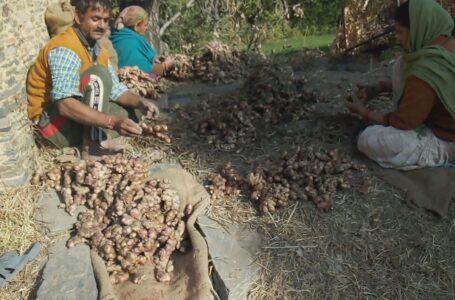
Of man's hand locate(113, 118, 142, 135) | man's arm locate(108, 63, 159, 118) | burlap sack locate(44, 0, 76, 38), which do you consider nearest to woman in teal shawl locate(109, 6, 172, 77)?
burlap sack locate(44, 0, 76, 38)

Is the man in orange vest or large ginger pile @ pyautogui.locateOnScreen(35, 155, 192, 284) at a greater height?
the man in orange vest

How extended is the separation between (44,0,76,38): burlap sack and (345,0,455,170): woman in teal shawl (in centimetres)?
253

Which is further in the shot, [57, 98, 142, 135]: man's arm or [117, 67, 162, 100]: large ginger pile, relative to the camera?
[117, 67, 162, 100]: large ginger pile

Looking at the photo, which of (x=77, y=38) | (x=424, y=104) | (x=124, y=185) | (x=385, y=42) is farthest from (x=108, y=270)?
(x=385, y=42)

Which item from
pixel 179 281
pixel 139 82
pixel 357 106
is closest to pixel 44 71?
pixel 139 82

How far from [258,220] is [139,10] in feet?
10.6

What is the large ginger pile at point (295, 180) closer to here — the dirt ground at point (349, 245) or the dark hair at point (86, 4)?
the dirt ground at point (349, 245)

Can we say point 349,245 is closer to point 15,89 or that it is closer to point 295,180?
point 295,180

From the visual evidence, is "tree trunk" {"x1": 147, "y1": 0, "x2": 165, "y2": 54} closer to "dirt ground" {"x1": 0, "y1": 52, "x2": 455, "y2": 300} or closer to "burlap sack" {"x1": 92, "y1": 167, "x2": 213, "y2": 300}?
"dirt ground" {"x1": 0, "y1": 52, "x2": 455, "y2": 300}

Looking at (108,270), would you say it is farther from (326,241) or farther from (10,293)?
(326,241)

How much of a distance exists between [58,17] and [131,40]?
1409 millimetres

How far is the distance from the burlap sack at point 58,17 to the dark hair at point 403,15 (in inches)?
98.3

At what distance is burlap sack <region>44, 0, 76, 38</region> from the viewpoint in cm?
417

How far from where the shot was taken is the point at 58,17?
4.18 m
